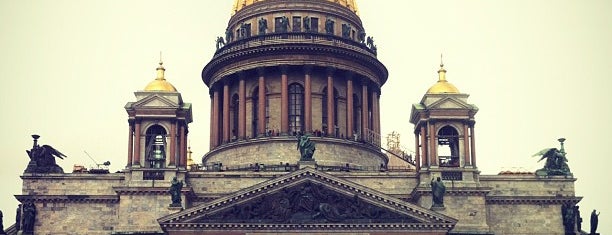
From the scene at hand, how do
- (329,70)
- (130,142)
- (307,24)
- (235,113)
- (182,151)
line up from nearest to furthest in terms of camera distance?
(130,142), (182,151), (329,70), (307,24), (235,113)

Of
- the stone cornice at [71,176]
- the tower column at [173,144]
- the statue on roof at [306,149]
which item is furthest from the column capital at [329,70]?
the stone cornice at [71,176]

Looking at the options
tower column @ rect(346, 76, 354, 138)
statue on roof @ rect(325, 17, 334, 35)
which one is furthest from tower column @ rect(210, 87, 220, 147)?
tower column @ rect(346, 76, 354, 138)

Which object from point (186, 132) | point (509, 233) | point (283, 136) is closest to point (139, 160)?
point (186, 132)

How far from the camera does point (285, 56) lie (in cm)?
9075

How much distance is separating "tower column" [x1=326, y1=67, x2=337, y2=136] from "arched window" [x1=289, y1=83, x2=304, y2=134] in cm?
192

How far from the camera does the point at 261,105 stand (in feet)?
294

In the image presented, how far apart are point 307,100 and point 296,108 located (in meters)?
1.63

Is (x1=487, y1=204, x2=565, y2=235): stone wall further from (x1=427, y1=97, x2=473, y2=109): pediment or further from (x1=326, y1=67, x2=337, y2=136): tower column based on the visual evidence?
(x1=326, y1=67, x2=337, y2=136): tower column

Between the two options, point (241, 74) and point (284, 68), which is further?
point (241, 74)

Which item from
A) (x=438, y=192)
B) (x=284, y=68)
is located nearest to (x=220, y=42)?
(x=284, y=68)

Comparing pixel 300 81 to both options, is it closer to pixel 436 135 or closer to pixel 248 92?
pixel 248 92

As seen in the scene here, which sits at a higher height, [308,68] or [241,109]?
[308,68]

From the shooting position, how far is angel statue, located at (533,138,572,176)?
81562 mm

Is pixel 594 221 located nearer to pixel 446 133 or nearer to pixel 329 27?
pixel 446 133
